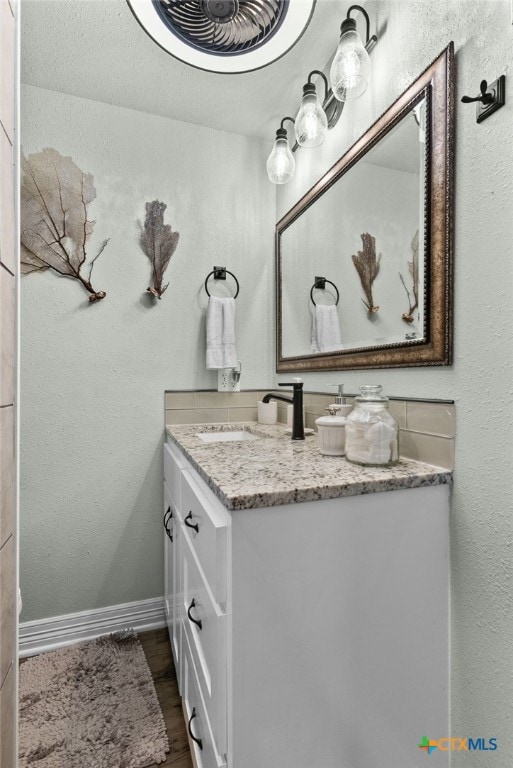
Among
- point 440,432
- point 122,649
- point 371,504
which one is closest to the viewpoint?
point 371,504

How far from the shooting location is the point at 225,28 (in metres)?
1.17

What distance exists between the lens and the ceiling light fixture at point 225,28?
3.58 ft

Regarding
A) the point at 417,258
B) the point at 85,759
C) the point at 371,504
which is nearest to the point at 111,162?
the point at 417,258

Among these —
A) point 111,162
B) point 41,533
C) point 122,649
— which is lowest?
point 122,649

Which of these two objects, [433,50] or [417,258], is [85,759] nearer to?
[417,258]

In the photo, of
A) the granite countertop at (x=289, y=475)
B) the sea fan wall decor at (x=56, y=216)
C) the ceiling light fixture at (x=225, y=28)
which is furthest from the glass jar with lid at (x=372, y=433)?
the sea fan wall decor at (x=56, y=216)

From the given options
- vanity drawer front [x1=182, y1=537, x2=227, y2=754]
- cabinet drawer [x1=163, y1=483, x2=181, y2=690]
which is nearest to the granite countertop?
vanity drawer front [x1=182, y1=537, x2=227, y2=754]

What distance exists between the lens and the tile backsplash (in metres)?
0.91

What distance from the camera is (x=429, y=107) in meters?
0.93

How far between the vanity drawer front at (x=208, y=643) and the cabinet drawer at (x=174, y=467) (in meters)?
0.24

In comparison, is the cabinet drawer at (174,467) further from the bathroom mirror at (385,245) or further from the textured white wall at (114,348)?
the bathroom mirror at (385,245)

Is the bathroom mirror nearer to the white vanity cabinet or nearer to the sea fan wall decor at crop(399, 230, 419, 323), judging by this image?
the sea fan wall decor at crop(399, 230, 419, 323)

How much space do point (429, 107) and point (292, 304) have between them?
3.07ft

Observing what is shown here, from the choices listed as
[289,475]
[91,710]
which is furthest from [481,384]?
[91,710]
